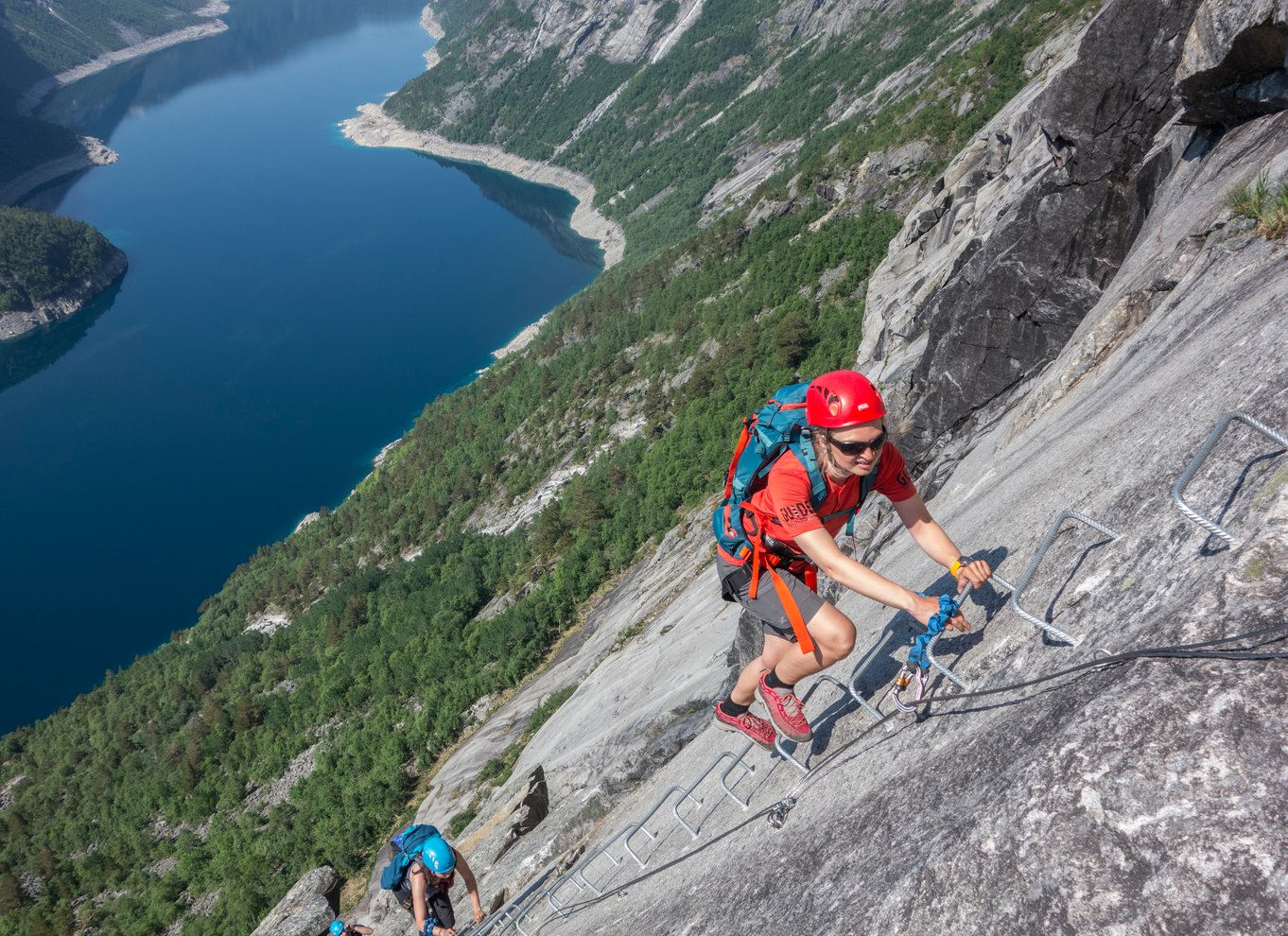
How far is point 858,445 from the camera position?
444cm

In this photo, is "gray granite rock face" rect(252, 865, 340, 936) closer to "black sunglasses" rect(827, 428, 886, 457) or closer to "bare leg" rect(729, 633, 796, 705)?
"bare leg" rect(729, 633, 796, 705)

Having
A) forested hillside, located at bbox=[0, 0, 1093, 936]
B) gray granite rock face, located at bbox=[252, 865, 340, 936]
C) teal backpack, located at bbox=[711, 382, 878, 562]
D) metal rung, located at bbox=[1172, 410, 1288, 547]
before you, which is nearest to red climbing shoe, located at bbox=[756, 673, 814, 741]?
teal backpack, located at bbox=[711, 382, 878, 562]

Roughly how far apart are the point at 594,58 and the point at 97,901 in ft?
623

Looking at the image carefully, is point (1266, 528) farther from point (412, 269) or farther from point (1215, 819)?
point (412, 269)

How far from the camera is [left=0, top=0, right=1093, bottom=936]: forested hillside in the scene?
3322cm

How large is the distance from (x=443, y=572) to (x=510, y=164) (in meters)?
147

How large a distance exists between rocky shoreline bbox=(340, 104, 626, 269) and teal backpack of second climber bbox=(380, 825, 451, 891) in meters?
119

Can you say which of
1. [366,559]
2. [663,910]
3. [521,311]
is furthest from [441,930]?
[521,311]

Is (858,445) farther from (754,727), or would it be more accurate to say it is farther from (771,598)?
(754,727)

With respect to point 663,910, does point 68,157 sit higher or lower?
higher

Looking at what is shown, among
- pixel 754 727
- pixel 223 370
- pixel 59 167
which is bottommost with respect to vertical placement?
pixel 754 727

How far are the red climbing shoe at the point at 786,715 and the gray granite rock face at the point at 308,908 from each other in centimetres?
2029

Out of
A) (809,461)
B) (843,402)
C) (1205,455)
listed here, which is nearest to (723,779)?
(809,461)

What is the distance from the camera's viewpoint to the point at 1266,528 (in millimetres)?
3543
